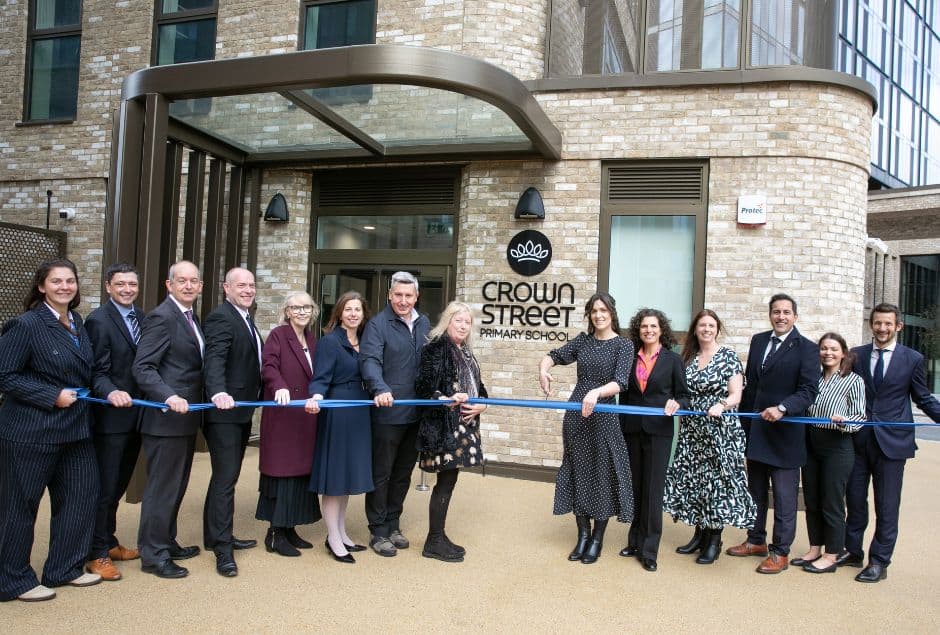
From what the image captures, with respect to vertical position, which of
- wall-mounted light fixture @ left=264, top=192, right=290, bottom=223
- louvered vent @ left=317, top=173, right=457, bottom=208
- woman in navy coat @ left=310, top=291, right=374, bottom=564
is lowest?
woman in navy coat @ left=310, top=291, right=374, bottom=564

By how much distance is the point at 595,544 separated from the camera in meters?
A: 4.52

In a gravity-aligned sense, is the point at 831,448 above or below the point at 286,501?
above

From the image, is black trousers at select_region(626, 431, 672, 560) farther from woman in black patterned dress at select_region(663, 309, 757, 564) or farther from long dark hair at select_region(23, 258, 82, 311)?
long dark hair at select_region(23, 258, 82, 311)

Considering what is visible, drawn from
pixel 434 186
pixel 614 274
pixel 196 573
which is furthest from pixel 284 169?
pixel 196 573

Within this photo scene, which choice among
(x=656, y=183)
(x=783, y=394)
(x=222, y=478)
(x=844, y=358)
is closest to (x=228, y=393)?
(x=222, y=478)

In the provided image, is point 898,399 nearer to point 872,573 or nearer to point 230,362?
point 872,573

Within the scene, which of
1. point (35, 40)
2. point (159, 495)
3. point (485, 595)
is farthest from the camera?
point (35, 40)

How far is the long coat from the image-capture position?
429 cm

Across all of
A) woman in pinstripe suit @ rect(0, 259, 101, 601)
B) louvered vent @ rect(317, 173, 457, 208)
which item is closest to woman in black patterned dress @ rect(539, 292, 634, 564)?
woman in pinstripe suit @ rect(0, 259, 101, 601)

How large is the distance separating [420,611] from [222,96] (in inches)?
174

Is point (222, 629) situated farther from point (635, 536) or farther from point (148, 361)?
point (635, 536)

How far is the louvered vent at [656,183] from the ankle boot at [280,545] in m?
4.46

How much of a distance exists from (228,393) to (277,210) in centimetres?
416

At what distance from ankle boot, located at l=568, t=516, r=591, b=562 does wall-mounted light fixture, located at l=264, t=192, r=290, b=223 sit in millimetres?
5035
